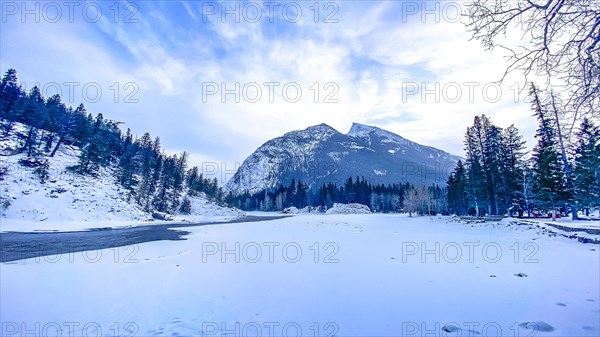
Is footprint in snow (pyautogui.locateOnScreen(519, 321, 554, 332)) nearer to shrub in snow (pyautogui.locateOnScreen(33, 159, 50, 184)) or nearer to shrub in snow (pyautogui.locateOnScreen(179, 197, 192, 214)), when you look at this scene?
shrub in snow (pyautogui.locateOnScreen(33, 159, 50, 184))

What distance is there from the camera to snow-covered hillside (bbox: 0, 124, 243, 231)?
1354 inches

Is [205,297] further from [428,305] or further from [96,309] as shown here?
[428,305]

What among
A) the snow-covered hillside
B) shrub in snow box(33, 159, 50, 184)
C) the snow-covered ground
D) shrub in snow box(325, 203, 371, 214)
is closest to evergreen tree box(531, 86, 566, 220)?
the snow-covered ground

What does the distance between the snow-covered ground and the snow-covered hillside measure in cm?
3082

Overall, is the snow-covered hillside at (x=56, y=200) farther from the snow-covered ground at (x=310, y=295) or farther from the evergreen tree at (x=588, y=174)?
the evergreen tree at (x=588, y=174)

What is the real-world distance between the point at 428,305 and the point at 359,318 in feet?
5.71

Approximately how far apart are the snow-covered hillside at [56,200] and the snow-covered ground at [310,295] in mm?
30825

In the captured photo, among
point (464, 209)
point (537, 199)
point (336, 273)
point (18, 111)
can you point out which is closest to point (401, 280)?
point (336, 273)

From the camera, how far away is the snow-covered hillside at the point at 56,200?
34.4 meters

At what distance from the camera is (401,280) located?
8.04 meters

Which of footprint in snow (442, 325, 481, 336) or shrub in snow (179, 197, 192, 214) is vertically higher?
footprint in snow (442, 325, 481, 336)

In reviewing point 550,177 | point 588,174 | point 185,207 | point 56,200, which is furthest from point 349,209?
point 56,200

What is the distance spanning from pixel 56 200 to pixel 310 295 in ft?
162

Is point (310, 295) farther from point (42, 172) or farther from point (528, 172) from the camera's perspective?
point (42, 172)
